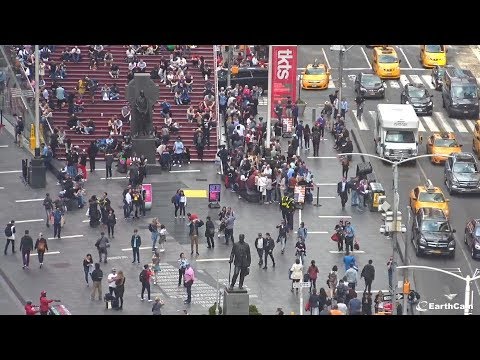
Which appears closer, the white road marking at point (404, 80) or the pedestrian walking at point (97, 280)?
the pedestrian walking at point (97, 280)

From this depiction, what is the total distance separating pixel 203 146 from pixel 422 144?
37.4ft

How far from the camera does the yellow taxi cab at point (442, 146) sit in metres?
73.3

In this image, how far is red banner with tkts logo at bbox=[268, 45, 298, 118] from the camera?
237 ft

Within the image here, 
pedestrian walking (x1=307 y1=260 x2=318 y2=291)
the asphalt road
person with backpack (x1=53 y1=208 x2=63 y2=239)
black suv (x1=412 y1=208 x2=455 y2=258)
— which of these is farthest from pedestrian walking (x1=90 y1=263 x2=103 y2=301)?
black suv (x1=412 y1=208 x2=455 y2=258)

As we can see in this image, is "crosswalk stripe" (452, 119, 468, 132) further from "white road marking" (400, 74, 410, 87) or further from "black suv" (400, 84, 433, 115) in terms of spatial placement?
"white road marking" (400, 74, 410, 87)

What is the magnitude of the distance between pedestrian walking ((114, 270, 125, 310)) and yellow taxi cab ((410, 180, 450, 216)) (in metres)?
14.7

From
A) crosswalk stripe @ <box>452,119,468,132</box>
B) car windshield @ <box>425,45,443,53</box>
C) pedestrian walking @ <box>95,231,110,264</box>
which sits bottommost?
pedestrian walking @ <box>95,231,110,264</box>

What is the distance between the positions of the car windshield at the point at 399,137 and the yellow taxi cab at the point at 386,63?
13.7 meters

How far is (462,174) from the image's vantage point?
69.1m

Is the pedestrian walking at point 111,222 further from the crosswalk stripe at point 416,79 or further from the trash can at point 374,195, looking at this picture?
the crosswalk stripe at point 416,79

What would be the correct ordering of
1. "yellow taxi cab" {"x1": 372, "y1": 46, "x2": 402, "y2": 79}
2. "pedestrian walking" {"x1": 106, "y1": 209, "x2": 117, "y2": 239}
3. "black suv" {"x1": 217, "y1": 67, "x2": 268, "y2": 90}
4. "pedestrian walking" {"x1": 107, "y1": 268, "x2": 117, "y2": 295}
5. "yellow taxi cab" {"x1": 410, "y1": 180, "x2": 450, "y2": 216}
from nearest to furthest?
"pedestrian walking" {"x1": 107, "y1": 268, "x2": 117, "y2": 295}
"pedestrian walking" {"x1": 106, "y1": 209, "x2": 117, "y2": 239}
"yellow taxi cab" {"x1": 410, "y1": 180, "x2": 450, "y2": 216}
"black suv" {"x1": 217, "y1": 67, "x2": 268, "y2": 90}
"yellow taxi cab" {"x1": 372, "y1": 46, "x2": 402, "y2": 79}

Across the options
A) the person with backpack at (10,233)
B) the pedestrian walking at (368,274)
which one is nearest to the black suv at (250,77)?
the person with backpack at (10,233)
